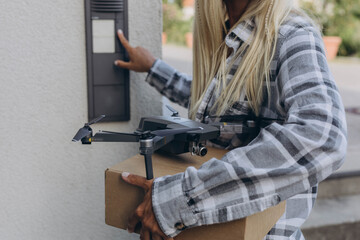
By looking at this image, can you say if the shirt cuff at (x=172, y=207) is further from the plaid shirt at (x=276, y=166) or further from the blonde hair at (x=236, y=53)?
the blonde hair at (x=236, y=53)

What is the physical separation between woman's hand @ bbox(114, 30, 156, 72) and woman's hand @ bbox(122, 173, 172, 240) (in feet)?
2.09

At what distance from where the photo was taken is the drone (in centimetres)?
108

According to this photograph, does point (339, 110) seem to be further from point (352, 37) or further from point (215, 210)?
point (352, 37)

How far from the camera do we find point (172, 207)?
108 centimetres

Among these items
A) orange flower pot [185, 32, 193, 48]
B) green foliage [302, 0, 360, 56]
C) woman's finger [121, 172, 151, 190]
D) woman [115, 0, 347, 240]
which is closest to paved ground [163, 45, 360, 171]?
green foliage [302, 0, 360, 56]

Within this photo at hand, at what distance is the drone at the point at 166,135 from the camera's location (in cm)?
108

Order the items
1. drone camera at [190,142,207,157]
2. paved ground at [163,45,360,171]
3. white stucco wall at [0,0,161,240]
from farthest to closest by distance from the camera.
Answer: paved ground at [163,45,360,171] < white stucco wall at [0,0,161,240] < drone camera at [190,142,207,157]

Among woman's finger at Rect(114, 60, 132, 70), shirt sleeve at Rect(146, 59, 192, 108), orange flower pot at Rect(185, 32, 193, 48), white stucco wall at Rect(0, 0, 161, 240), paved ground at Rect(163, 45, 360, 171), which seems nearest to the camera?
white stucco wall at Rect(0, 0, 161, 240)

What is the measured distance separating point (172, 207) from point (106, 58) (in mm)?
773

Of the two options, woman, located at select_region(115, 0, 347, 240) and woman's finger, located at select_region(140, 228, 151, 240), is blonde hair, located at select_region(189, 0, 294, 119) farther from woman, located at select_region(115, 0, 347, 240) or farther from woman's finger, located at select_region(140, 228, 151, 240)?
woman's finger, located at select_region(140, 228, 151, 240)

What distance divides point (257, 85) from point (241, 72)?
6 centimetres

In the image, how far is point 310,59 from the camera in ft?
3.76

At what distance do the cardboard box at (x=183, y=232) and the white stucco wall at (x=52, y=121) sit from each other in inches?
19.1

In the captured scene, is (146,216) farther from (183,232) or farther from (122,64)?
(122,64)
